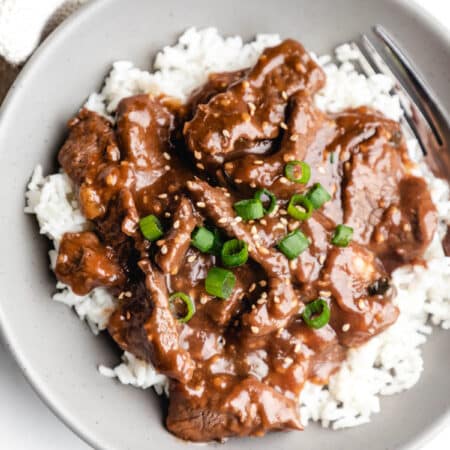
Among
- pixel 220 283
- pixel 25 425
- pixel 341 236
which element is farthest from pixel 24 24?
pixel 25 425

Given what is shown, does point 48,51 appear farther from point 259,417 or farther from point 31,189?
point 259,417

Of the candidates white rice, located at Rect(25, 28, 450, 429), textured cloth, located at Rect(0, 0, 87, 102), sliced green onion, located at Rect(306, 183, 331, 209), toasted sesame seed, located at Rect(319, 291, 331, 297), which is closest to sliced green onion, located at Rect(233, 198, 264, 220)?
sliced green onion, located at Rect(306, 183, 331, 209)

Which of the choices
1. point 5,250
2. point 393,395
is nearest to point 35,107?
point 5,250

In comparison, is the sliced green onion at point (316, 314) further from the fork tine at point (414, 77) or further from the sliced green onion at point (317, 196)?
the fork tine at point (414, 77)

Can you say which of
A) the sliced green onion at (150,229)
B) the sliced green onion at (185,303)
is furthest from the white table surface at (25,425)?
the sliced green onion at (150,229)

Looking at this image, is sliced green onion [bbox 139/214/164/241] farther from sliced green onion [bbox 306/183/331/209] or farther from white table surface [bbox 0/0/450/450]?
white table surface [bbox 0/0/450/450]

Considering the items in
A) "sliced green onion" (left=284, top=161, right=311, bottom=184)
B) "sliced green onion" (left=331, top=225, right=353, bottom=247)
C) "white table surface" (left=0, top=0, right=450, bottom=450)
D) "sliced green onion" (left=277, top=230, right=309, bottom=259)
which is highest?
"sliced green onion" (left=284, top=161, right=311, bottom=184)

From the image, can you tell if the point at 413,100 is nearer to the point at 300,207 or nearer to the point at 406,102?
the point at 406,102
